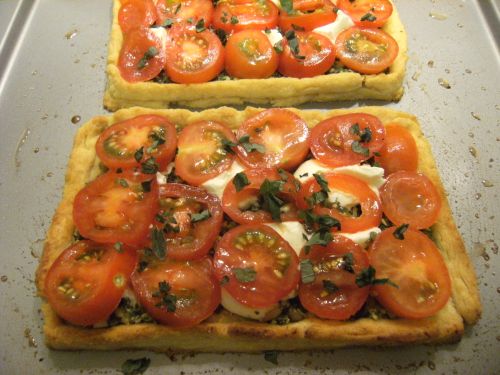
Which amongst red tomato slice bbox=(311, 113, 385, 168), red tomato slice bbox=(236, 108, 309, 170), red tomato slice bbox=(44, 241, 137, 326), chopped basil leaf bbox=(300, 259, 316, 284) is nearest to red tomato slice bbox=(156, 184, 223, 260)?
red tomato slice bbox=(44, 241, 137, 326)

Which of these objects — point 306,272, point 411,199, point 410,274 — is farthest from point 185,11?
point 410,274

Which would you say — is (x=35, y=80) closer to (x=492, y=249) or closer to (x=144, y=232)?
(x=144, y=232)

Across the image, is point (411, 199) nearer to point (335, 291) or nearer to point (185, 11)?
point (335, 291)

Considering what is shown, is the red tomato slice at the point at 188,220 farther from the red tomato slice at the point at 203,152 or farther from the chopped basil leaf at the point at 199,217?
the red tomato slice at the point at 203,152

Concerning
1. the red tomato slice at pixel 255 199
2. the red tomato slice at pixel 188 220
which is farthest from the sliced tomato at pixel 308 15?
the red tomato slice at pixel 188 220

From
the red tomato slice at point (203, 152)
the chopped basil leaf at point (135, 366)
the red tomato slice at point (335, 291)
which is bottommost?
the chopped basil leaf at point (135, 366)

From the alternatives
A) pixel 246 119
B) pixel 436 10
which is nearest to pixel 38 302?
pixel 246 119

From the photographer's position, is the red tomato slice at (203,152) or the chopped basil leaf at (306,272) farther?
the red tomato slice at (203,152)
